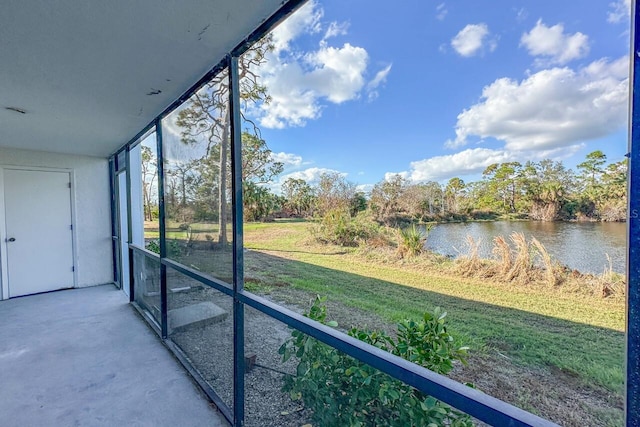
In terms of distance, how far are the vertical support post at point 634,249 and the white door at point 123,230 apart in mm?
4910

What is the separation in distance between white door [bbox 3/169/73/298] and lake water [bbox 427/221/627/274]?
18.3ft

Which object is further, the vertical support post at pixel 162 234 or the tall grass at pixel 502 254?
the tall grass at pixel 502 254

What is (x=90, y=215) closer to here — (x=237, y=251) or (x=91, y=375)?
(x=91, y=375)

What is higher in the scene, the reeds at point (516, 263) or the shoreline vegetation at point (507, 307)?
the reeds at point (516, 263)

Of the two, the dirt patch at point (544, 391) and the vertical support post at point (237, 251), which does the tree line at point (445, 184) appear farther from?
the dirt patch at point (544, 391)

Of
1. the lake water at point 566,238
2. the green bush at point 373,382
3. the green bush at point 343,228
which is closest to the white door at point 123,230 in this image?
the green bush at point 343,228

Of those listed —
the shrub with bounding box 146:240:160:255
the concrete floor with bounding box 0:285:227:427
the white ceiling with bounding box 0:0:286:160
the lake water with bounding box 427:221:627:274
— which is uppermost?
the white ceiling with bounding box 0:0:286:160

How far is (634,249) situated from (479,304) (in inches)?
136

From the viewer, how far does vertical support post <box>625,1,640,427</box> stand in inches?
21.6

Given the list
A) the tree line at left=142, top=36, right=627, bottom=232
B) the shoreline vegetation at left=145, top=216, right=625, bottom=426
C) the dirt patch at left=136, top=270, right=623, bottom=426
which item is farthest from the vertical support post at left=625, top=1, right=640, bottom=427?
the dirt patch at left=136, top=270, right=623, bottom=426

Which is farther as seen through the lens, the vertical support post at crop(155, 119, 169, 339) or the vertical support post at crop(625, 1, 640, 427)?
the vertical support post at crop(155, 119, 169, 339)

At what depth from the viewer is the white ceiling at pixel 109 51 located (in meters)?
1.26

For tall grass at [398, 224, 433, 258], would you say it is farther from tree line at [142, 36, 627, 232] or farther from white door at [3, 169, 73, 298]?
white door at [3, 169, 73, 298]

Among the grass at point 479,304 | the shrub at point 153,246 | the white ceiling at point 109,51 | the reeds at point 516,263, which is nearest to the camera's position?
the white ceiling at point 109,51
